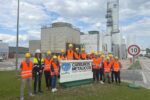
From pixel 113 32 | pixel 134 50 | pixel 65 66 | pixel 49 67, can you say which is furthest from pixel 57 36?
pixel 49 67

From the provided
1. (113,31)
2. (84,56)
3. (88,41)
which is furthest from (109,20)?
(84,56)

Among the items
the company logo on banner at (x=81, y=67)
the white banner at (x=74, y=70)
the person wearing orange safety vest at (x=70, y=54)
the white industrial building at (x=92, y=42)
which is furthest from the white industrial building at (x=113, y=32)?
the person wearing orange safety vest at (x=70, y=54)

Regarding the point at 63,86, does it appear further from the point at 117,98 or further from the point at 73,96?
the point at 117,98

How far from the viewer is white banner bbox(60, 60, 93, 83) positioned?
23.4 feet

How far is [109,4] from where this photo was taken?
8869 centimetres

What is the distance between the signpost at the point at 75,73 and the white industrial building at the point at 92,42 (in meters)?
61.6

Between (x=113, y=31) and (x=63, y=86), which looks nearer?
(x=63, y=86)

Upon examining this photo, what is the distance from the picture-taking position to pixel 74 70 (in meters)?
7.66

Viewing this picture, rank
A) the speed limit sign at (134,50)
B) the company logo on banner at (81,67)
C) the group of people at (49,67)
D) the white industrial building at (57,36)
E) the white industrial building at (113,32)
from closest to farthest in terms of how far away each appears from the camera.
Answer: the group of people at (49,67), the company logo on banner at (81,67), the speed limit sign at (134,50), the white industrial building at (57,36), the white industrial building at (113,32)

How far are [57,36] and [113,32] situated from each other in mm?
41254

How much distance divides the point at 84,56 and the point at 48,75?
3.10 metres

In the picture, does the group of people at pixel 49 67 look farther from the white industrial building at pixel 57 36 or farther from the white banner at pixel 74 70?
the white industrial building at pixel 57 36

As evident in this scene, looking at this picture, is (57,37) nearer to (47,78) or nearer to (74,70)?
(74,70)

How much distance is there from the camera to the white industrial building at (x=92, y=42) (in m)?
70.0
